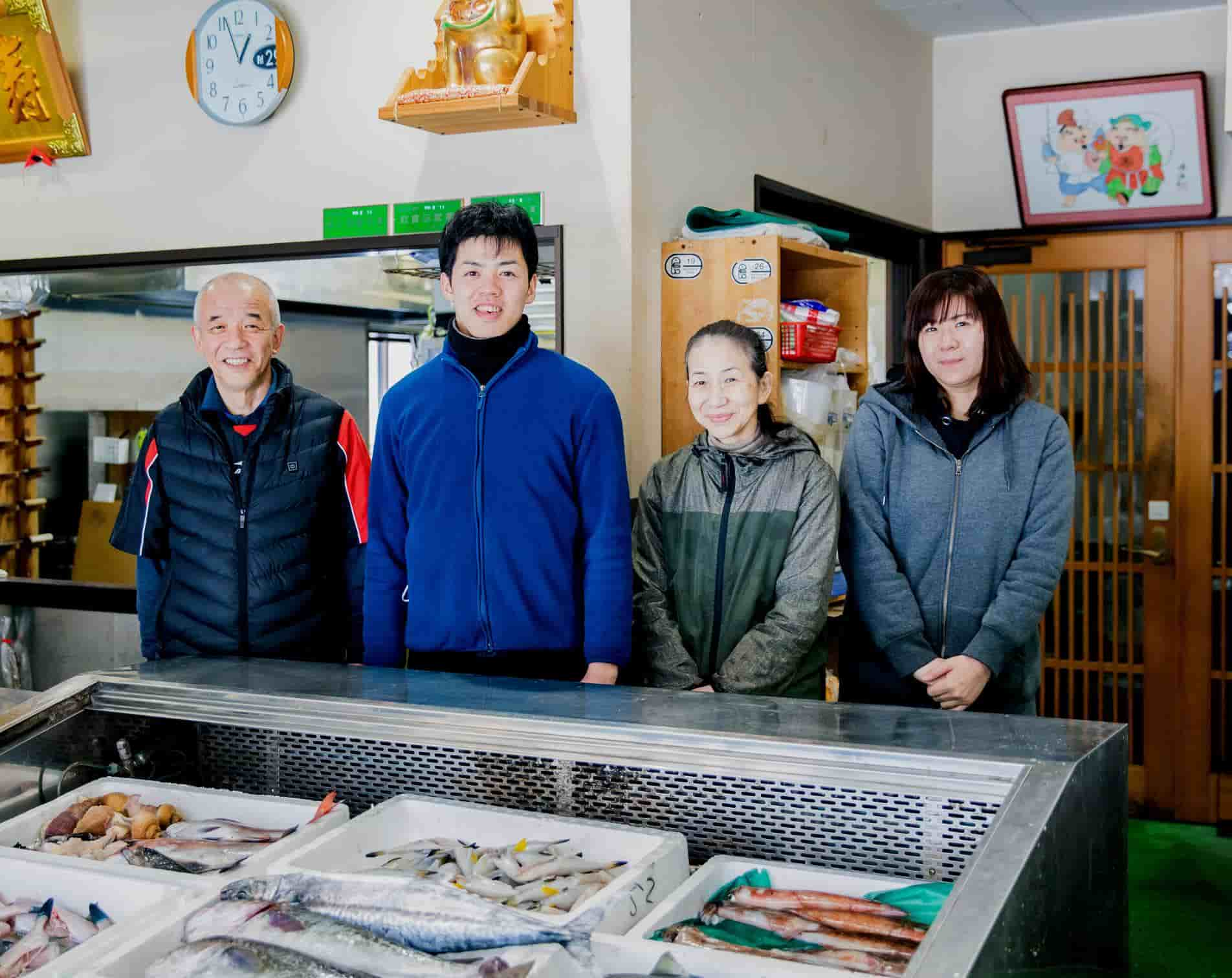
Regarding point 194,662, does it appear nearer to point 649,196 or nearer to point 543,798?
point 543,798

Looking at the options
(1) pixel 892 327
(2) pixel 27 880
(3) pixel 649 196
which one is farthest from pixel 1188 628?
(2) pixel 27 880

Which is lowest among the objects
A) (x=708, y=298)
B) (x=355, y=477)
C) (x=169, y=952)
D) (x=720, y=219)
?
(x=169, y=952)

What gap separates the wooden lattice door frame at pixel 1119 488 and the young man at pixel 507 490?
3.02 m

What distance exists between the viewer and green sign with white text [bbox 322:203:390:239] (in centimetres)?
361

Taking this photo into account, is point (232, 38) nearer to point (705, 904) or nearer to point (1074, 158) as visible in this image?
point (1074, 158)

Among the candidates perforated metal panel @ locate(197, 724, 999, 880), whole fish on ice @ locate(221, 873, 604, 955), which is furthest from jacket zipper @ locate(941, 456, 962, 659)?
whole fish on ice @ locate(221, 873, 604, 955)

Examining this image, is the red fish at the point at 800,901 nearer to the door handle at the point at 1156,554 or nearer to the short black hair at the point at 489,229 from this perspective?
the short black hair at the point at 489,229

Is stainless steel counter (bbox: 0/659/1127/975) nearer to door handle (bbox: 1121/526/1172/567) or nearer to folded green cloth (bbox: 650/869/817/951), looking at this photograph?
folded green cloth (bbox: 650/869/817/951)

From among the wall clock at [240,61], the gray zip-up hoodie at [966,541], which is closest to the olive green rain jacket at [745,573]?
the gray zip-up hoodie at [966,541]

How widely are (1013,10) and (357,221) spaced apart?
2.51 meters

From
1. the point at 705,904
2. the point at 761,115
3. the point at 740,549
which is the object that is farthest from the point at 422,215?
the point at 705,904

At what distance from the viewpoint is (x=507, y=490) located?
2.41 metres

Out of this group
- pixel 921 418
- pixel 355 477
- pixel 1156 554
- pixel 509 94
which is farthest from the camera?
pixel 1156 554

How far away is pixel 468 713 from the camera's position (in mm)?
1728
